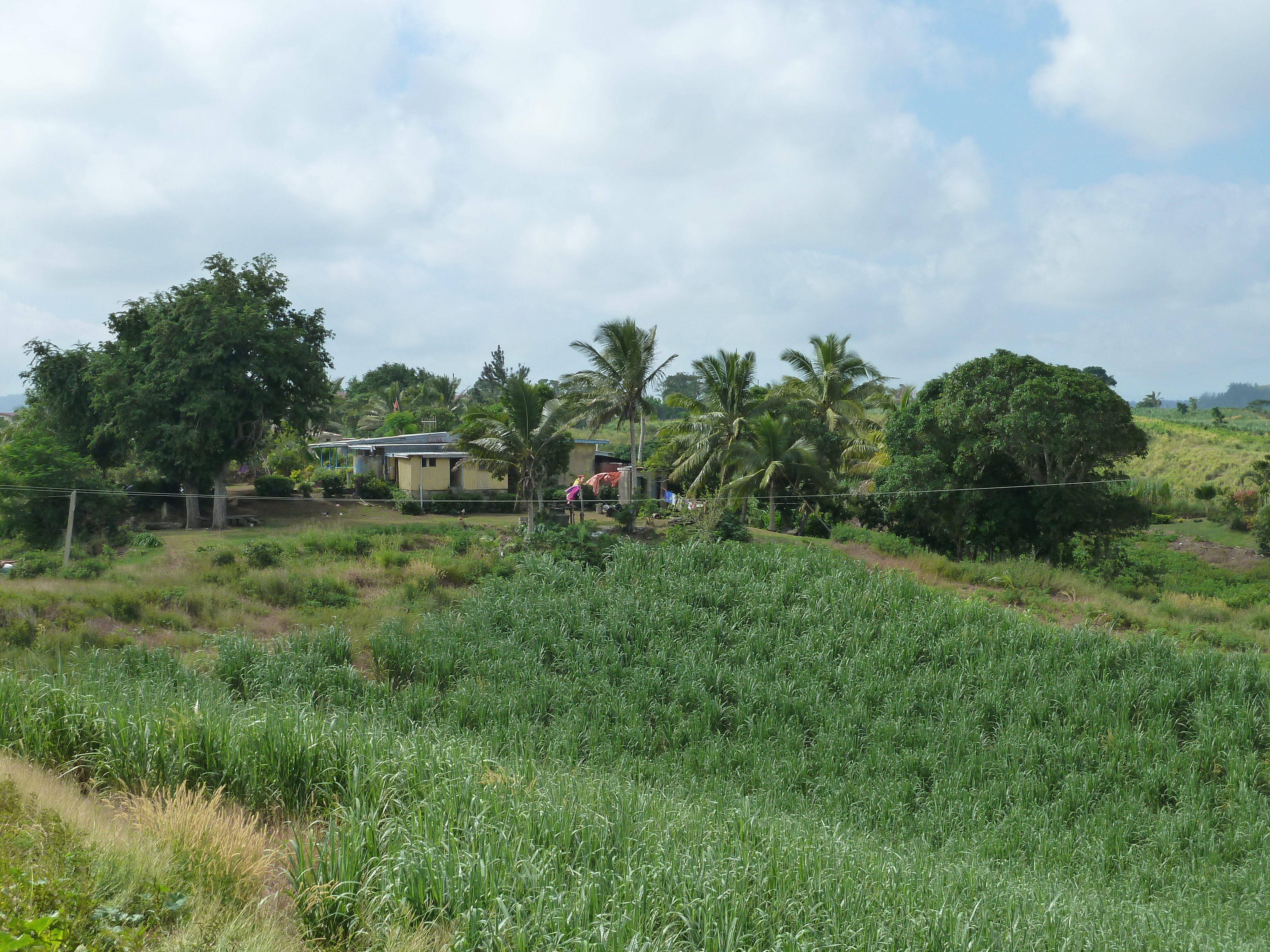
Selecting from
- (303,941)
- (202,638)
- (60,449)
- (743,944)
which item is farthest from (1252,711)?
(60,449)

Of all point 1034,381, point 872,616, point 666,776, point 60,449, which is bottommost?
point 666,776

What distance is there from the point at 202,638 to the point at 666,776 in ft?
39.1

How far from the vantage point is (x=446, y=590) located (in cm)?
2172

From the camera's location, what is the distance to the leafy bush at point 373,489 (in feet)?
131

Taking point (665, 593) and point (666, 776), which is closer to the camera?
point (666, 776)

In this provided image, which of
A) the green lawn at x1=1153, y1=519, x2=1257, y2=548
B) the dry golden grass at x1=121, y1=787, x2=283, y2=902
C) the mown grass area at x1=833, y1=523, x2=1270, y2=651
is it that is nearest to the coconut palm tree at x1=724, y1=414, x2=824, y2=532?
the mown grass area at x1=833, y1=523, x2=1270, y2=651

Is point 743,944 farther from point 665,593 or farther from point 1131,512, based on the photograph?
point 1131,512

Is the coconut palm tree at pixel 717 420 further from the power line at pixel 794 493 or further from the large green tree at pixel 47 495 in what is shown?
the large green tree at pixel 47 495

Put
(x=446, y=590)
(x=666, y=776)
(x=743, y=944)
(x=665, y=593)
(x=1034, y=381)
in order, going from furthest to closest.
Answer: (x=1034, y=381)
(x=446, y=590)
(x=665, y=593)
(x=666, y=776)
(x=743, y=944)

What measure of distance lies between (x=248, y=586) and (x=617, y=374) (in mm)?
15856

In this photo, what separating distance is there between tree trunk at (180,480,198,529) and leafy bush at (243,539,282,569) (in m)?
9.82

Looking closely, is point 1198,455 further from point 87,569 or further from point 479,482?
point 87,569

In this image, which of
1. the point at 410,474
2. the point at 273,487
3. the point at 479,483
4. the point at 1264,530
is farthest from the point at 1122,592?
the point at 273,487

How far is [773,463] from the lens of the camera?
3084 centimetres
